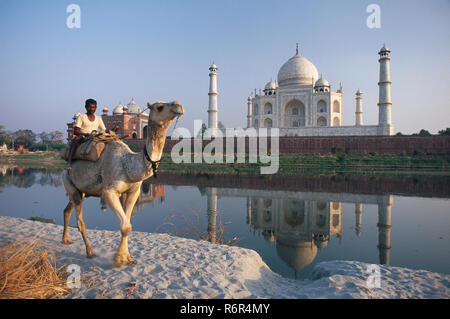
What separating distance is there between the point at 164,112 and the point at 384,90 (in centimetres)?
2668

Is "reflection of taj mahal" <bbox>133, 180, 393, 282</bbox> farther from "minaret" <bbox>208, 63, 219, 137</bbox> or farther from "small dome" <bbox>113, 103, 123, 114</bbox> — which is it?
"small dome" <bbox>113, 103, 123, 114</bbox>

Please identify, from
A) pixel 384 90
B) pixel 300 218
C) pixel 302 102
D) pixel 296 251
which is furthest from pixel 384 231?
pixel 302 102

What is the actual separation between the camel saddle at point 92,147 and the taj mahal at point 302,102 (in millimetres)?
23856

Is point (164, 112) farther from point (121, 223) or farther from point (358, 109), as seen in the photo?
point (358, 109)

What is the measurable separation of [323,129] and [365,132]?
138 inches

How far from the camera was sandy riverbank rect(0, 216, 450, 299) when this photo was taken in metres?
2.31

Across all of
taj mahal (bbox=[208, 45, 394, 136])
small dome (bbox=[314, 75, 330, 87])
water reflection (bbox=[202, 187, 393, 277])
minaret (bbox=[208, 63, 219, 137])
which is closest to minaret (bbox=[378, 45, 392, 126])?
taj mahal (bbox=[208, 45, 394, 136])

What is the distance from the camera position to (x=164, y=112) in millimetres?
2438

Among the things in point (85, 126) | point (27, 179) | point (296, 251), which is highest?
point (85, 126)

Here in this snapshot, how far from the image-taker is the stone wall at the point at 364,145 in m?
20.7

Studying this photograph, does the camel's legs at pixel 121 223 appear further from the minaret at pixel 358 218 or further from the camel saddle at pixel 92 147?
the minaret at pixel 358 218

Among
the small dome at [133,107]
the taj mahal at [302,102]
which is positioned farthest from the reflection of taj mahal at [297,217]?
the small dome at [133,107]
